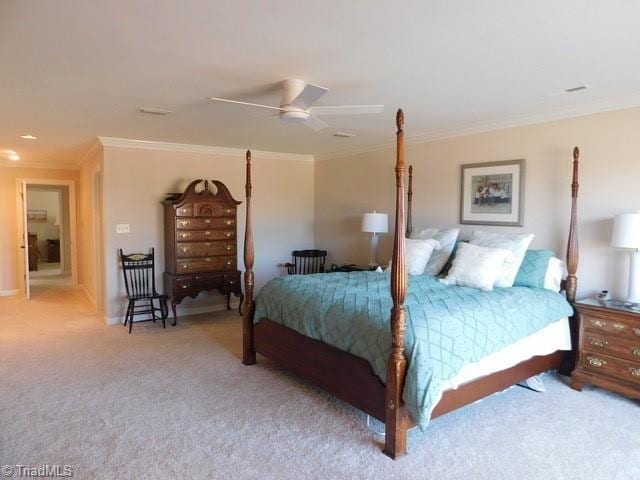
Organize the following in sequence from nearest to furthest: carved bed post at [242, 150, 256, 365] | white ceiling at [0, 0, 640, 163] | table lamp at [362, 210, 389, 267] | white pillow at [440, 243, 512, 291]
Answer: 1. white ceiling at [0, 0, 640, 163]
2. white pillow at [440, 243, 512, 291]
3. carved bed post at [242, 150, 256, 365]
4. table lamp at [362, 210, 389, 267]

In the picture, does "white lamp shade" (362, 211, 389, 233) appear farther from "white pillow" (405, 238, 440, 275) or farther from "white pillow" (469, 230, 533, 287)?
"white pillow" (469, 230, 533, 287)

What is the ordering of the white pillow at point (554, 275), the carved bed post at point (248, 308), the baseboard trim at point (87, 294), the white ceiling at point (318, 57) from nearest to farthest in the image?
the white ceiling at point (318, 57) → the white pillow at point (554, 275) → the carved bed post at point (248, 308) → the baseboard trim at point (87, 294)

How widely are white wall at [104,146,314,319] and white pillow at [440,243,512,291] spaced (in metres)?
3.40

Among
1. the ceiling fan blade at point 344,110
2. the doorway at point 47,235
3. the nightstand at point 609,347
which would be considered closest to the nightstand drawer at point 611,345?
the nightstand at point 609,347

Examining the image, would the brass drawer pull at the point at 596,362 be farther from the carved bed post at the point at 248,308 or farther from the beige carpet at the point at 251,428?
the carved bed post at the point at 248,308

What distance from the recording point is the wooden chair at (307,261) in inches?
264

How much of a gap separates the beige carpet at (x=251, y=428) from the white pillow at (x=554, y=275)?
2.62ft

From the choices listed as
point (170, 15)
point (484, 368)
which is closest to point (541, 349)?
point (484, 368)

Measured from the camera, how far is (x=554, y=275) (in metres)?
3.73

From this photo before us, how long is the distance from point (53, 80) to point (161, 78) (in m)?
0.75

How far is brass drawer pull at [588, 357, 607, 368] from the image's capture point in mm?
3293

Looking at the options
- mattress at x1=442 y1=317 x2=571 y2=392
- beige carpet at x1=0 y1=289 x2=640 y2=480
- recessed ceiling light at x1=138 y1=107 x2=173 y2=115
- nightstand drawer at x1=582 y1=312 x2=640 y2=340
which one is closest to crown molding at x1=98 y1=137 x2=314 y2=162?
recessed ceiling light at x1=138 y1=107 x2=173 y2=115

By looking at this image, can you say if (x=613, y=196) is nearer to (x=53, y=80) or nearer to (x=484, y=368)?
(x=484, y=368)

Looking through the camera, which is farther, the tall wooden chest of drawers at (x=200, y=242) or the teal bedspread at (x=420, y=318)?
the tall wooden chest of drawers at (x=200, y=242)
